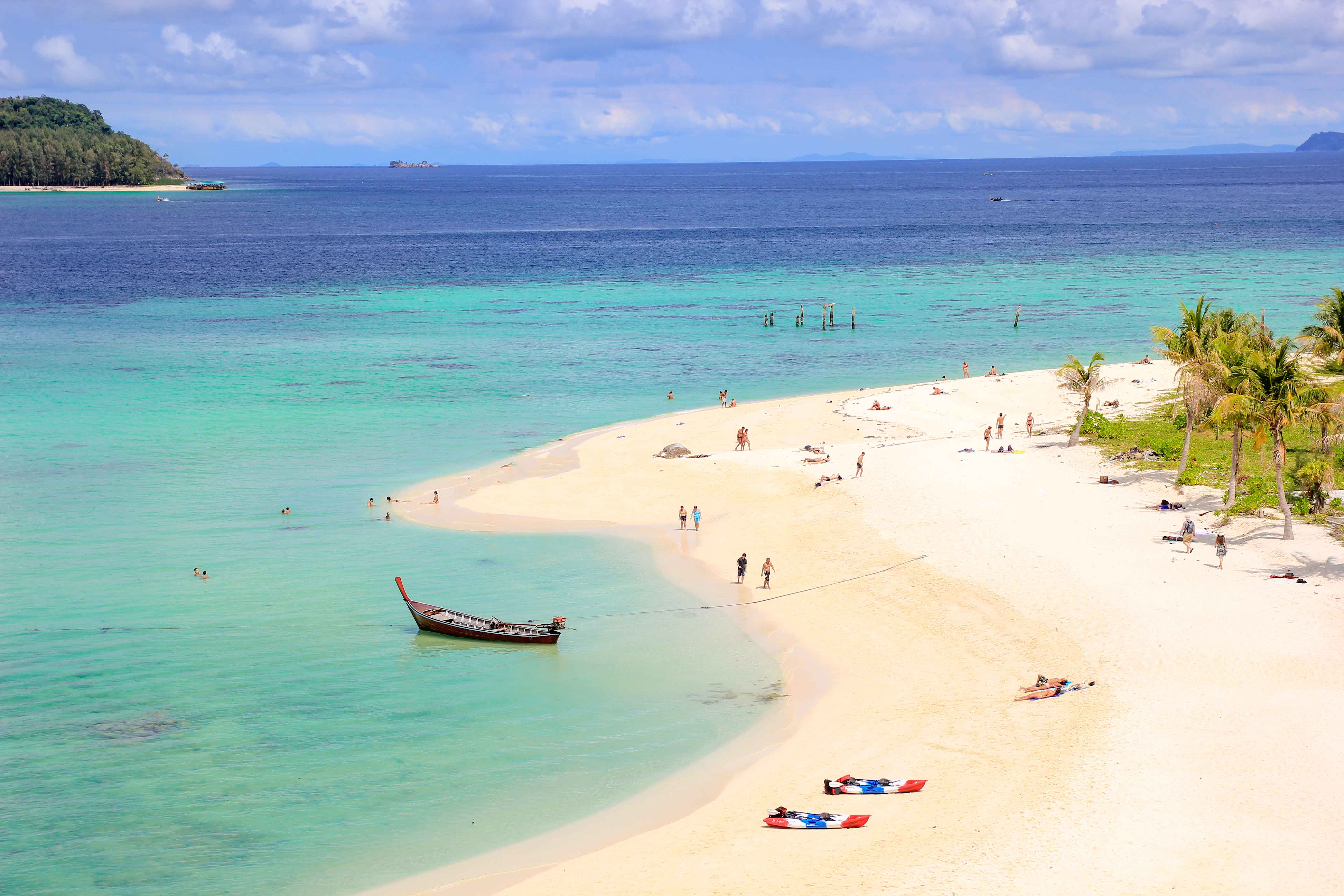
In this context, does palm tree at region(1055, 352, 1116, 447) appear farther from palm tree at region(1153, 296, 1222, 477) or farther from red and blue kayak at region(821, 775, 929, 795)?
red and blue kayak at region(821, 775, 929, 795)

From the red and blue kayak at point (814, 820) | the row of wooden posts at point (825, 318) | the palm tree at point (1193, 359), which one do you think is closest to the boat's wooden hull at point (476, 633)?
the red and blue kayak at point (814, 820)

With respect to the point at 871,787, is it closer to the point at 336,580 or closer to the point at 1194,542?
the point at 1194,542

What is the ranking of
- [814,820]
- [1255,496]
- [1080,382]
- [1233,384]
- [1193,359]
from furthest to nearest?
[1080,382] < [1193,359] < [1255,496] < [1233,384] < [814,820]

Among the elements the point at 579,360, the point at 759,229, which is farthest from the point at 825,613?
the point at 759,229

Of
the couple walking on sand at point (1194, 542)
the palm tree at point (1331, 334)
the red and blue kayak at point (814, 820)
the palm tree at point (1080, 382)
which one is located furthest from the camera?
the palm tree at point (1080, 382)

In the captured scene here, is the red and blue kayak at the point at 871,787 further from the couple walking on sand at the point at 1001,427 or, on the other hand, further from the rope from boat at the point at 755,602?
the couple walking on sand at the point at 1001,427

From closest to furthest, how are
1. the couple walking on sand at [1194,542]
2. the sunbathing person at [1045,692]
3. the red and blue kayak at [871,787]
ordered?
the red and blue kayak at [871,787]
the sunbathing person at [1045,692]
the couple walking on sand at [1194,542]

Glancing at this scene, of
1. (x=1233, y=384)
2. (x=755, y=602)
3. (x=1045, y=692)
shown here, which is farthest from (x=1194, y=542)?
(x=755, y=602)
